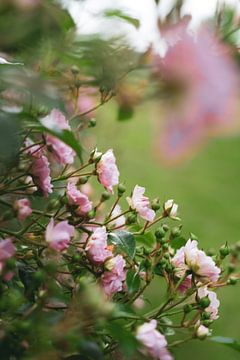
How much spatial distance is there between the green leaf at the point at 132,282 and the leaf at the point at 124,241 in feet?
0.09

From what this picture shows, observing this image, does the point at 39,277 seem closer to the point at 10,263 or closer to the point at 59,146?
the point at 10,263

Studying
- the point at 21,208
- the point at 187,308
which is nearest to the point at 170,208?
the point at 187,308

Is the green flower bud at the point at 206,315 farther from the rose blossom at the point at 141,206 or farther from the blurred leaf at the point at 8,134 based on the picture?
the blurred leaf at the point at 8,134

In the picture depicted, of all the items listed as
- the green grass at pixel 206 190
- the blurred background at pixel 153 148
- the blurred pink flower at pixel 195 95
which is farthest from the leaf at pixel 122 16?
the green grass at pixel 206 190

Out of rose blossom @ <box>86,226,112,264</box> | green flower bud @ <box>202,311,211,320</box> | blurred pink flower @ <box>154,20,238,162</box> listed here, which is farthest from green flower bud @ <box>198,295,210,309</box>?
blurred pink flower @ <box>154,20,238,162</box>

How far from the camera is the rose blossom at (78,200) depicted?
2.54ft

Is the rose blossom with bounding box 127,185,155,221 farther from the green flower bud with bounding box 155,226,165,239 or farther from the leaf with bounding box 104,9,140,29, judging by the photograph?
the leaf with bounding box 104,9,140,29

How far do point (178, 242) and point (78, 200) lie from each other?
0.21 meters

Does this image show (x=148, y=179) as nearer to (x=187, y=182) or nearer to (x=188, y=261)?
(x=187, y=182)

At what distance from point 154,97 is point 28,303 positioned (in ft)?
1.40

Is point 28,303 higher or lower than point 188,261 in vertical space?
lower

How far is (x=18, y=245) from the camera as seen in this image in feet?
2.67

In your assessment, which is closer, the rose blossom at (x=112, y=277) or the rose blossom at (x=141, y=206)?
the rose blossom at (x=112, y=277)

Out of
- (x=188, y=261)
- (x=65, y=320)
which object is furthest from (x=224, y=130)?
(x=188, y=261)
